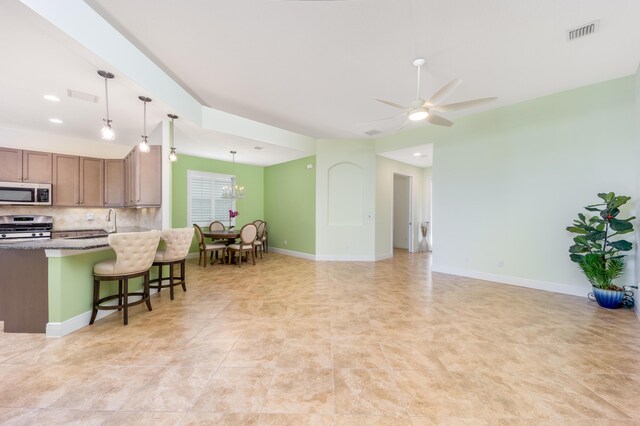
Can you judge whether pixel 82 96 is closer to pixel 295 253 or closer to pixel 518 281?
pixel 295 253

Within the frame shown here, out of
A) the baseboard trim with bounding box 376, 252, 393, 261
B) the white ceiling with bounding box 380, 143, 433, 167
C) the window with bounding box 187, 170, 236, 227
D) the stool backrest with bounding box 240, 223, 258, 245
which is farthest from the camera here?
the window with bounding box 187, 170, 236, 227

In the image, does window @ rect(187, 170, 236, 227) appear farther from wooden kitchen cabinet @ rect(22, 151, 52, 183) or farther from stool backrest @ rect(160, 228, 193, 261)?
stool backrest @ rect(160, 228, 193, 261)

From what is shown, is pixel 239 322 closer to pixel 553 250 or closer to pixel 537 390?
pixel 537 390

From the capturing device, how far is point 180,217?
694cm

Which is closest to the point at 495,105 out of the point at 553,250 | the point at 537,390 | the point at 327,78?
the point at 553,250

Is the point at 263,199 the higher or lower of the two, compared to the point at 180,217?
higher

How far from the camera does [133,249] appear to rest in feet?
9.53

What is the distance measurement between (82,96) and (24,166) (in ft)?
9.18

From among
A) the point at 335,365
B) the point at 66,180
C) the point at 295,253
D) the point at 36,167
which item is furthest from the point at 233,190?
the point at 335,365

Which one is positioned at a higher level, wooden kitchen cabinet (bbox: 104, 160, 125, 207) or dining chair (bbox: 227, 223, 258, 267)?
wooden kitchen cabinet (bbox: 104, 160, 125, 207)

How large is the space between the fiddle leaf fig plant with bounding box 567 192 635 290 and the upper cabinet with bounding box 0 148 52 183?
356 inches

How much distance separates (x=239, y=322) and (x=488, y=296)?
3.64m

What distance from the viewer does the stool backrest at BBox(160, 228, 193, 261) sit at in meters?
3.69

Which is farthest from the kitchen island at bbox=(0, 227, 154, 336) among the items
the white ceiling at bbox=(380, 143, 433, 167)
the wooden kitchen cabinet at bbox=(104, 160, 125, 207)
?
the white ceiling at bbox=(380, 143, 433, 167)
